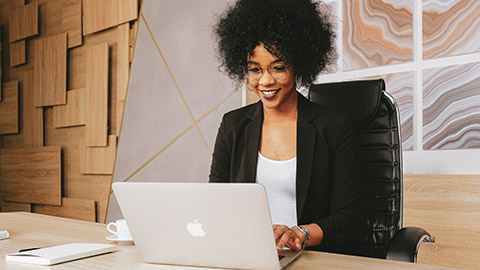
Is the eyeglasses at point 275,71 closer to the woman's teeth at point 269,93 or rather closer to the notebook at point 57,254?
the woman's teeth at point 269,93

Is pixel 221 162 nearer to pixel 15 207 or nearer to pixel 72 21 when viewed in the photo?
pixel 72 21

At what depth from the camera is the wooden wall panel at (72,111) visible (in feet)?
13.1

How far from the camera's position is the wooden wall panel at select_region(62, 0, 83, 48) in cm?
402

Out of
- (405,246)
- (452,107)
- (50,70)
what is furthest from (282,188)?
(50,70)

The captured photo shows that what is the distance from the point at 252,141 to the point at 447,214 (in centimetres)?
100

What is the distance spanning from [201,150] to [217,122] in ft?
0.73

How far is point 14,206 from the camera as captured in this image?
4676mm

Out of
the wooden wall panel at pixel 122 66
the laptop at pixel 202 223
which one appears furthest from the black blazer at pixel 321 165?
the wooden wall panel at pixel 122 66

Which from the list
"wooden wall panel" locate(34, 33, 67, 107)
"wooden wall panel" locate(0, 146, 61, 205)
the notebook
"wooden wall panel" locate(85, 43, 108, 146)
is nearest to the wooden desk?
the notebook

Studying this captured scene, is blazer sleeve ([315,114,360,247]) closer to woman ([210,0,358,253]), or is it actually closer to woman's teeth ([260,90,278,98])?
woman ([210,0,358,253])

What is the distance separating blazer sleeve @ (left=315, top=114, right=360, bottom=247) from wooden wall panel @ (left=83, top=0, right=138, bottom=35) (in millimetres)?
2353

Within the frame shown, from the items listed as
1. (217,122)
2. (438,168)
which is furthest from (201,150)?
(438,168)

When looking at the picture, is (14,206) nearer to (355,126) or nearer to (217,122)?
(217,122)

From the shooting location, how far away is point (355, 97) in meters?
1.75
